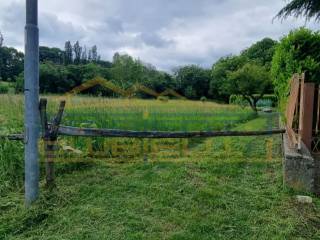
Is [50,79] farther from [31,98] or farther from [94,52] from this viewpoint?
[94,52]

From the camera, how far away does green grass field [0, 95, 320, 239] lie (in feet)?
8.03

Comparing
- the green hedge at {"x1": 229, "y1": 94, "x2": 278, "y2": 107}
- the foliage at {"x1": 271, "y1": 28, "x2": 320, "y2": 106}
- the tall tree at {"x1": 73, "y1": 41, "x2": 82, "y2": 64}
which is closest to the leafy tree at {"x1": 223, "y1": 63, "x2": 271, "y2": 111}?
the green hedge at {"x1": 229, "y1": 94, "x2": 278, "y2": 107}

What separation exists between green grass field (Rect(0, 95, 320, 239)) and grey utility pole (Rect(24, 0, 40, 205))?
24 centimetres

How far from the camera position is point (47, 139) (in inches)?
125

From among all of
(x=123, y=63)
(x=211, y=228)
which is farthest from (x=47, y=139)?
(x=123, y=63)

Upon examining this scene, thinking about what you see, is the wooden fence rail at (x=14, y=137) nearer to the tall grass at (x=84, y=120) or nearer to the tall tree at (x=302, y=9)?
the tall grass at (x=84, y=120)

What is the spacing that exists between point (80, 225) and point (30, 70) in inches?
61.2

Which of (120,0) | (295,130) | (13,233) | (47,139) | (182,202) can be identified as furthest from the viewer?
(120,0)

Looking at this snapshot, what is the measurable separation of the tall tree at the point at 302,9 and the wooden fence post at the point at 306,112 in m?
5.09

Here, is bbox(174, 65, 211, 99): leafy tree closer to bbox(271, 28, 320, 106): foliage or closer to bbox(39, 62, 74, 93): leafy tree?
bbox(39, 62, 74, 93): leafy tree

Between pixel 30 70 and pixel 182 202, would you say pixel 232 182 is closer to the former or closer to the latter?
pixel 182 202

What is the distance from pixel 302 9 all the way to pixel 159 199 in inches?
287

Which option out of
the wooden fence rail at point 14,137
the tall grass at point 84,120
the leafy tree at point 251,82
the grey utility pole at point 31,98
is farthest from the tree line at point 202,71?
the grey utility pole at point 31,98

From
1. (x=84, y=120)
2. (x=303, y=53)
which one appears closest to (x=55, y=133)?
(x=84, y=120)
